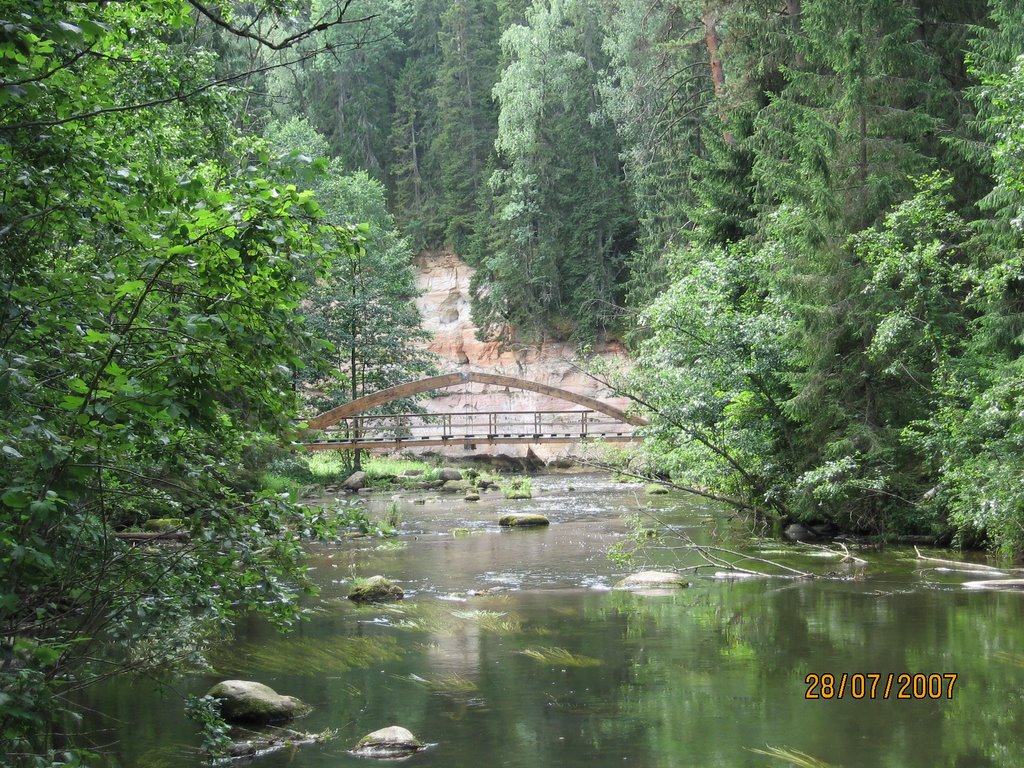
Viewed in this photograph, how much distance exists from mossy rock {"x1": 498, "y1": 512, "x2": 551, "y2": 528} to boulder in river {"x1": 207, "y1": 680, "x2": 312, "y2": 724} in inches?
410

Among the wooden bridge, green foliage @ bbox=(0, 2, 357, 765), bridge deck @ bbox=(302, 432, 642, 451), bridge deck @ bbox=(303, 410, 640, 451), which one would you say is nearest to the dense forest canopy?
bridge deck @ bbox=(303, 410, 640, 451)

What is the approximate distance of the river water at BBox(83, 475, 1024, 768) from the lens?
21.7ft

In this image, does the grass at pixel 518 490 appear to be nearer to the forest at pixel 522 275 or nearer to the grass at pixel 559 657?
the forest at pixel 522 275

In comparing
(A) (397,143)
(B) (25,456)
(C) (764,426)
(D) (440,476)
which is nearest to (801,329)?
(C) (764,426)

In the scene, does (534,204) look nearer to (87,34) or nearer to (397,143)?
(397,143)

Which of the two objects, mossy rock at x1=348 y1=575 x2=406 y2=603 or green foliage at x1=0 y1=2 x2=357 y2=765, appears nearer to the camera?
green foliage at x1=0 y1=2 x2=357 y2=765

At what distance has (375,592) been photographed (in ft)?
38.7

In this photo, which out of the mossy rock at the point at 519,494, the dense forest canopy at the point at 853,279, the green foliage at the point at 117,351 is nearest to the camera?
the green foliage at the point at 117,351

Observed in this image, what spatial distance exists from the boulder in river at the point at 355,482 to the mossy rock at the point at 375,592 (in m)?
14.1

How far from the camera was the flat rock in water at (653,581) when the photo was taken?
1182 centimetres

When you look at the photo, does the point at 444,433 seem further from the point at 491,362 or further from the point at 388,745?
the point at 388,745

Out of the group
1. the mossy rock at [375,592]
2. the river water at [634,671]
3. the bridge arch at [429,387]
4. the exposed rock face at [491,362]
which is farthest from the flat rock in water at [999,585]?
the exposed rock face at [491,362]
